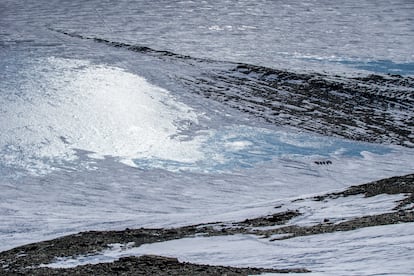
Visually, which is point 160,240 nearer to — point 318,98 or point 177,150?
point 177,150

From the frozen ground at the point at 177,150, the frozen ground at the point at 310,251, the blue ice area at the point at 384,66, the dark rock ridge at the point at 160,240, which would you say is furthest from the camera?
the blue ice area at the point at 384,66

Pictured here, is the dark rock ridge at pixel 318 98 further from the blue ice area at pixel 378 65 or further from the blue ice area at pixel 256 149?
the blue ice area at pixel 378 65

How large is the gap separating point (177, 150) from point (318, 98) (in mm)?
8525

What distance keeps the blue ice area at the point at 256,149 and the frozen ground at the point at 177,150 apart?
0.06 metres

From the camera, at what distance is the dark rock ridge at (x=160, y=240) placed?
10945 millimetres

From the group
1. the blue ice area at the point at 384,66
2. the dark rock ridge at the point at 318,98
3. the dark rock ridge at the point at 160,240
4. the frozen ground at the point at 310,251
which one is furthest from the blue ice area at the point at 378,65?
the frozen ground at the point at 310,251

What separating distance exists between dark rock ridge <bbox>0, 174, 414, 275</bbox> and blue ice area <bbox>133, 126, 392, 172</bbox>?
6.41m

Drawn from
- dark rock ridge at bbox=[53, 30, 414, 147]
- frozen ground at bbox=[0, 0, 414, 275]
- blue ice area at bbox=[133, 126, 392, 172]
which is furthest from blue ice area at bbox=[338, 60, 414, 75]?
blue ice area at bbox=[133, 126, 392, 172]

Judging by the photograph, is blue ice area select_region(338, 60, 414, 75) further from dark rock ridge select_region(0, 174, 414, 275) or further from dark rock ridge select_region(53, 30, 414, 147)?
dark rock ridge select_region(0, 174, 414, 275)

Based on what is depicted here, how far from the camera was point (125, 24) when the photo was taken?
47312 mm

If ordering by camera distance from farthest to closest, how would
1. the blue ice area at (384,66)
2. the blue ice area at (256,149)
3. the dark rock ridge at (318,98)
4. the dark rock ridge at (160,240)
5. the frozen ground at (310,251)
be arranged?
the blue ice area at (384,66), the dark rock ridge at (318,98), the blue ice area at (256,149), the dark rock ridge at (160,240), the frozen ground at (310,251)

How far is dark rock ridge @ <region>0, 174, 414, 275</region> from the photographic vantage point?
10.9 m

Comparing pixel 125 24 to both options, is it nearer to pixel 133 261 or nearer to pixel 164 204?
pixel 164 204

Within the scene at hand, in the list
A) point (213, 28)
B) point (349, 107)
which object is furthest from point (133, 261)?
point (213, 28)
